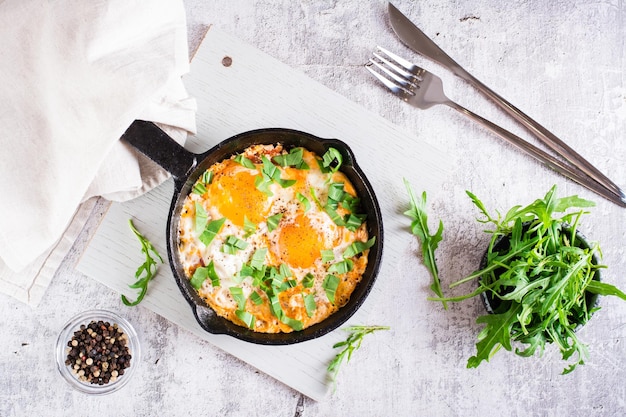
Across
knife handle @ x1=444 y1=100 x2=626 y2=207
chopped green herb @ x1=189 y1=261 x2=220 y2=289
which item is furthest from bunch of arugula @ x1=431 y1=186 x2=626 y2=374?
chopped green herb @ x1=189 y1=261 x2=220 y2=289

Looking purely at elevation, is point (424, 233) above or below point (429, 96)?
below

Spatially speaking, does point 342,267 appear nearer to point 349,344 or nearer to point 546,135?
point 349,344

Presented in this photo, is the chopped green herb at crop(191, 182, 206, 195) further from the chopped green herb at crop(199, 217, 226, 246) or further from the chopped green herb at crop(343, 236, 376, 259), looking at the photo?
the chopped green herb at crop(343, 236, 376, 259)

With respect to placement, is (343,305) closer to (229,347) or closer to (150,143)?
(229,347)

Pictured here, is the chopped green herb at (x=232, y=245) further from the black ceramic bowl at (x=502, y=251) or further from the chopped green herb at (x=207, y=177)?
the black ceramic bowl at (x=502, y=251)

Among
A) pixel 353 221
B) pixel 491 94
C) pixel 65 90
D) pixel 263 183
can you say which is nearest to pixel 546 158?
pixel 491 94

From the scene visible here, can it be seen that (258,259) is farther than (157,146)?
Yes
